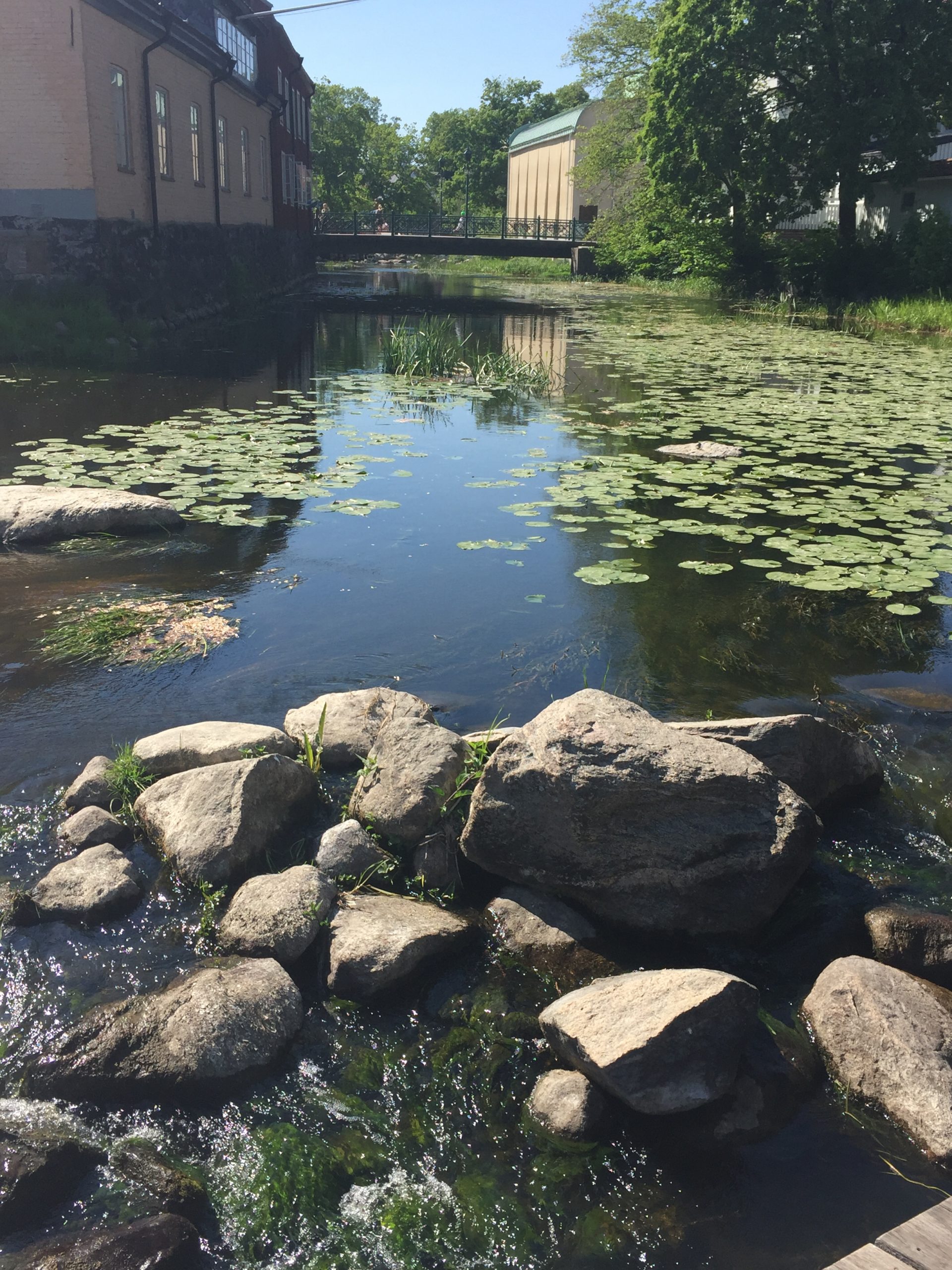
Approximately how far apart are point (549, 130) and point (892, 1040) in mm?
57425

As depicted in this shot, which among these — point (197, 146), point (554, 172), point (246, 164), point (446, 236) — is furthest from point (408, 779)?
point (554, 172)

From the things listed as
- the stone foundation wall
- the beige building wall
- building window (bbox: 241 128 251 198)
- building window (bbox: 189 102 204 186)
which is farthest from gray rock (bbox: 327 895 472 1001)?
building window (bbox: 241 128 251 198)

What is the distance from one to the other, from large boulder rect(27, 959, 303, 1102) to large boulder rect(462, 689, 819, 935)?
104cm

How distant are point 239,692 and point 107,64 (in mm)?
14872

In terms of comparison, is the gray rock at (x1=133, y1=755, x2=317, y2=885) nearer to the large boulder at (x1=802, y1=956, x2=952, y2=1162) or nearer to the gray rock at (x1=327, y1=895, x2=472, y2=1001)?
the gray rock at (x1=327, y1=895, x2=472, y2=1001)

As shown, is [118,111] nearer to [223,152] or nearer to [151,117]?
[151,117]

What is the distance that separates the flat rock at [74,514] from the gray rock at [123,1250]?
16.3ft

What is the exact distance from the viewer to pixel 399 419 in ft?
36.5

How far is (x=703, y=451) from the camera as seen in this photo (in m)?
9.23

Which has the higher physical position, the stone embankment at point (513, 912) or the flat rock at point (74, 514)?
the flat rock at point (74, 514)

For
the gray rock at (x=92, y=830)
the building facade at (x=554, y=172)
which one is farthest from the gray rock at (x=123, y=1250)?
the building facade at (x=554, y=172)

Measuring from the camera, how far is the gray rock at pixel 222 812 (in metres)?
3.46

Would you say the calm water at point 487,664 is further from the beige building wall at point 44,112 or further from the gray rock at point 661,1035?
the beige building wall at point 44,112

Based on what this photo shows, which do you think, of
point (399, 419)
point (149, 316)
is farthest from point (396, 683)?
point (149, 316)
